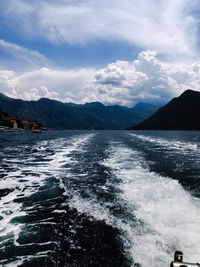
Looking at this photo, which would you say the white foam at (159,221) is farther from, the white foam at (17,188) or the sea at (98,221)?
the white foam at (17,188)

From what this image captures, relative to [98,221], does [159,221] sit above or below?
above

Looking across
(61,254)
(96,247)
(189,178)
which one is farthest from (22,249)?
(189,178)

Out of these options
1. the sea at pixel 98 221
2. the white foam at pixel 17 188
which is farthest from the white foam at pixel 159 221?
the white foam at pixel 17 188

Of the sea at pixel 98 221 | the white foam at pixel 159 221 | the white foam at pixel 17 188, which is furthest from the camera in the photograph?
the white foam at pixel 17 188

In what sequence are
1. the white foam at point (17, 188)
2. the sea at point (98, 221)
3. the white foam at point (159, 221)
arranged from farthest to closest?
the white foam at point (17, 188) < the white foam at point (159, 221) < the sea at point (98, 221)

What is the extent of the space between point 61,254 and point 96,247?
132cm

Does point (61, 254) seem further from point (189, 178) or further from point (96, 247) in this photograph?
point (189, 178)

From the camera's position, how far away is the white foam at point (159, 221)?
21.1 feet

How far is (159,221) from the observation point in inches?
344

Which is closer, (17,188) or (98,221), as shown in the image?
(98,221)

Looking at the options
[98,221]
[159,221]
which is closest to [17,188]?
[98,221]

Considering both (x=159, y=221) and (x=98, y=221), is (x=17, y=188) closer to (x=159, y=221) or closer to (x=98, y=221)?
(x=98, y=221)

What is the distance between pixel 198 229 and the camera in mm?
7926

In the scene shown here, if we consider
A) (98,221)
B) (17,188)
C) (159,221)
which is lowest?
(17,188)
